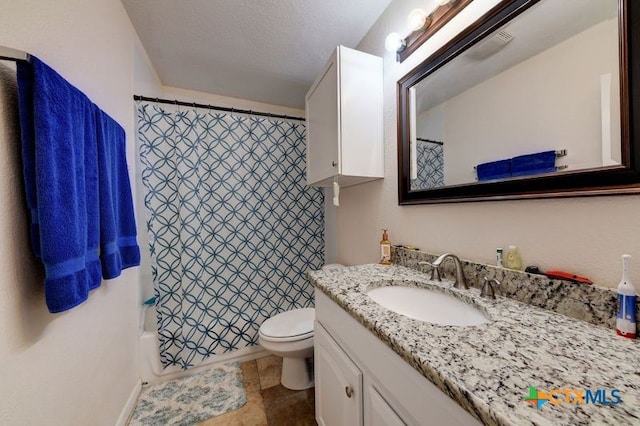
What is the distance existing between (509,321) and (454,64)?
3.27 feet

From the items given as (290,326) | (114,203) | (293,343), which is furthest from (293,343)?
(114,203)

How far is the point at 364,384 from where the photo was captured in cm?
72

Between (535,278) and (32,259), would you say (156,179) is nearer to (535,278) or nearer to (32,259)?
(32,259)

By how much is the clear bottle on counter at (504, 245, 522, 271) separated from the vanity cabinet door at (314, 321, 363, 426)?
61 cm

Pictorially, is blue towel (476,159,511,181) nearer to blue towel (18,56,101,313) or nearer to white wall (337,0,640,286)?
white wall (337,0,640,286)

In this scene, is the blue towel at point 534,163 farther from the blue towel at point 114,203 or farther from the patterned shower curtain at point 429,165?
the blue towel at point 114,203

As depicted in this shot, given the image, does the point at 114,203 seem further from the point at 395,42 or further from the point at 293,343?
the point at 395,42

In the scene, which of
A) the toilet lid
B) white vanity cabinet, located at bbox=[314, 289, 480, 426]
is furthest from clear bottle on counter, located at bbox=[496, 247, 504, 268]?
the toilet lid

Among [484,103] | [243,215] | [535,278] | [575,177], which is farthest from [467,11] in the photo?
[243,215]

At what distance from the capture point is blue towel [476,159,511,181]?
2.62 ft

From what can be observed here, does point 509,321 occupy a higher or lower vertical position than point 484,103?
lower

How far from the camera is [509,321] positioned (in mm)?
607

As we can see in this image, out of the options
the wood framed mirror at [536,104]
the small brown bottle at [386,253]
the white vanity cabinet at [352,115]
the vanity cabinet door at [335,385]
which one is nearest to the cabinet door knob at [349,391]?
the vanity cabinet door at [335,385]

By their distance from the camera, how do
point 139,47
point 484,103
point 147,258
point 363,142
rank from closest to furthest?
point 484,103
point 363,142
point 139,47
point 147,258
